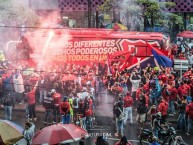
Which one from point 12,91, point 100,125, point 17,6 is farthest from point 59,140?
point 17,6

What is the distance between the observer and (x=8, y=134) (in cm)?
987

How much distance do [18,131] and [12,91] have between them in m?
8.66

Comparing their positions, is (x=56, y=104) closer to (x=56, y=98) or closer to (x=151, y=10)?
(x=56, y=98)

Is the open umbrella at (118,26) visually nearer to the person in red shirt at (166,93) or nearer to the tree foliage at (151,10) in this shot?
the tree foliage at (151,10)

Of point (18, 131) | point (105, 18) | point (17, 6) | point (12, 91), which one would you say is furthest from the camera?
point (105, 18)

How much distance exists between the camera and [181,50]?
2633cm

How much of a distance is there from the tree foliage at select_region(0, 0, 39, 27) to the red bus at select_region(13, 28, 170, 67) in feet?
9.95

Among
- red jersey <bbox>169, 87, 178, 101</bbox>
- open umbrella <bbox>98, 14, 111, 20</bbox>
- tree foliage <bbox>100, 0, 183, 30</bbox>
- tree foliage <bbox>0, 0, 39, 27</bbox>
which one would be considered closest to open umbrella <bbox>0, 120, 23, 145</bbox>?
red jersey <bbox>169, 87, 178, 101</bbox>

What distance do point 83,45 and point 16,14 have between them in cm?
473

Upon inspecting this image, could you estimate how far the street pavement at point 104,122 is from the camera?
15.2 meters

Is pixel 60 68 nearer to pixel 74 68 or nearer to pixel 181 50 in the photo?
pixel 74 68

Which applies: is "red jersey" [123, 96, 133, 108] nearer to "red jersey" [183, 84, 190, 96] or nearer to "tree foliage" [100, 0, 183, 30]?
"red jersey" [183, 84, 190, 96]

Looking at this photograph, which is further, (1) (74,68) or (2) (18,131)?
(1) (74,68)

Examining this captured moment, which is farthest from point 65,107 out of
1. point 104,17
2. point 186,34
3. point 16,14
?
point 104,17
